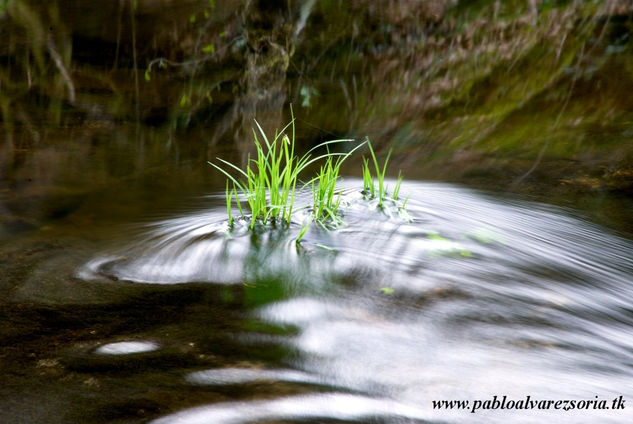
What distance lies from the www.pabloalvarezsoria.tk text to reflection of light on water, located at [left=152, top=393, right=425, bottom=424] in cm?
12

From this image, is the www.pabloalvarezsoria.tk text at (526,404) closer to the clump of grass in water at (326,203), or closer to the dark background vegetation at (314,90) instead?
the clump of grass in water at (326,203)

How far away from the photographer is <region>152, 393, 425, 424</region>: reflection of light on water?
4.66ft

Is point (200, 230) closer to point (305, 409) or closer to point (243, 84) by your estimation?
point (305, 409)

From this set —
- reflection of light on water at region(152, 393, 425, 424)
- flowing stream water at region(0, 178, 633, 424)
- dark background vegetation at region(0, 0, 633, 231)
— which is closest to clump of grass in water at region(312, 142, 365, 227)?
flowing stream water at region(0, 178, 633, 424)

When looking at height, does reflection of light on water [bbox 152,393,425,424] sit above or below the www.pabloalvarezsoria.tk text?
below

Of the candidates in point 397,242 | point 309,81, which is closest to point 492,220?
point 397,242

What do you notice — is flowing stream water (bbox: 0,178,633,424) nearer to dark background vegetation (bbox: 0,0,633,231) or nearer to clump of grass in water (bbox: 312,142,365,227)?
clump of grass in water (bbox: 312,142,365,227)

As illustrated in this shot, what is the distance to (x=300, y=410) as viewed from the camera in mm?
1475

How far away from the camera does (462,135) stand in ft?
15.6

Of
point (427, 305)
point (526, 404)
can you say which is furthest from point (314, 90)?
point (526, 404)

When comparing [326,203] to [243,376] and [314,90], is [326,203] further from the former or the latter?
[314,90]

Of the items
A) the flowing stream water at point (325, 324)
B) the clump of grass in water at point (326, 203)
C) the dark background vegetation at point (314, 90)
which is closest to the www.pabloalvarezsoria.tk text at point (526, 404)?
the flowing stream water at point (325, 324)

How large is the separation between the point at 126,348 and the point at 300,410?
26.4 inches

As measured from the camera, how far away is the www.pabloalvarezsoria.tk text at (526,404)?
1552 mm
